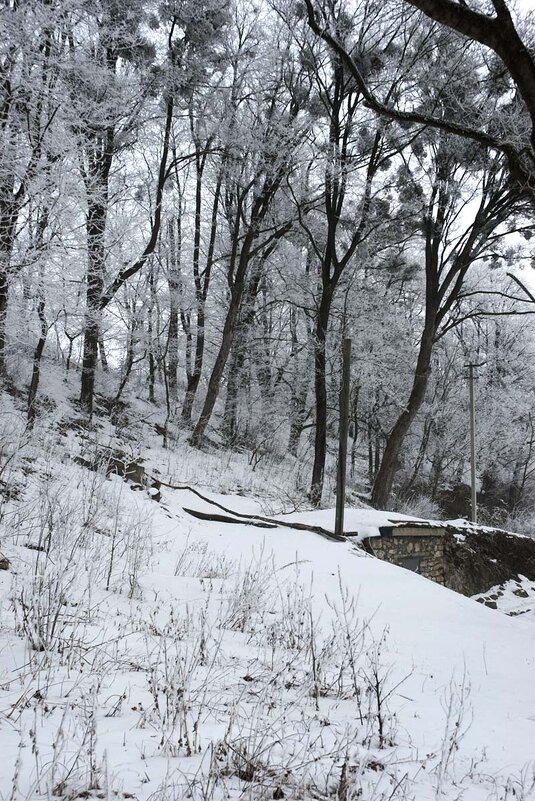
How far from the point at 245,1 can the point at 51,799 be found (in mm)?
18181

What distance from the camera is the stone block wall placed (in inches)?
A: 384

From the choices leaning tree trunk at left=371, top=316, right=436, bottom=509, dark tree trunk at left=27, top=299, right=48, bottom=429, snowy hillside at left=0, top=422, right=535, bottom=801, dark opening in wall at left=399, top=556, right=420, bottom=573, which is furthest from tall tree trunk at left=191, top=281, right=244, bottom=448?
snowy hillside at left=0, top=422, right=535, bottom=801

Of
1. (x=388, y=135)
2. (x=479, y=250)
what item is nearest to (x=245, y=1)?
(x=388, y=135)

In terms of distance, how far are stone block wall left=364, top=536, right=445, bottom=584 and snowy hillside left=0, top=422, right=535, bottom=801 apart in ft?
13.0

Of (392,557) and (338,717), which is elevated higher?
(338,717)

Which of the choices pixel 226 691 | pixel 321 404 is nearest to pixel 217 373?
pixel 321 404

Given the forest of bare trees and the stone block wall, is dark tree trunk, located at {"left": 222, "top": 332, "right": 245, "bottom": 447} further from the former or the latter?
the stone block wall

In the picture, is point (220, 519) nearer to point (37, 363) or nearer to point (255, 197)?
point (37, 363)

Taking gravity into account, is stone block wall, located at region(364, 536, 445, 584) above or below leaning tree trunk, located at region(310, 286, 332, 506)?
below

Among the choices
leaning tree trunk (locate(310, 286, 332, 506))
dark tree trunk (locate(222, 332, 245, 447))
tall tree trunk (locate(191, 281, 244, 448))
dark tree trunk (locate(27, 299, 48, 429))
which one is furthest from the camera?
dark tree trunk (locate(222, 332, 245, 447))

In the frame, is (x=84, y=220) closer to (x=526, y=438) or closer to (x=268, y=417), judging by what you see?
(x=268, y=417)

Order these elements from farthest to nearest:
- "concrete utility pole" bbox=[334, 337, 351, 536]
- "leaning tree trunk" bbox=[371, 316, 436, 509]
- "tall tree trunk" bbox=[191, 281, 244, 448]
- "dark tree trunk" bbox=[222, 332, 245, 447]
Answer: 1. "dark tree trunk" bbox=[222, 332, 245, 447]
2. "tall tree trunk" bbox=[191, 281, 244, 448]
3. "leaning tree trunk" bbox=[371, 316, 436, 509]
4. "concrete utility pole" bbox=[334, 337, 351, 536]

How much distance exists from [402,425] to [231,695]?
12.4 m

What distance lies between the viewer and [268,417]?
18.7 meters
